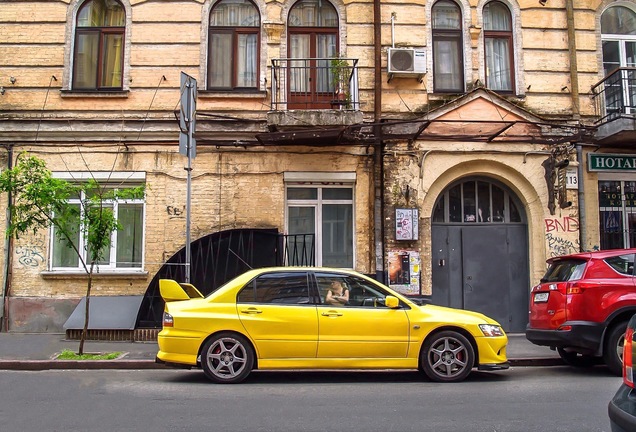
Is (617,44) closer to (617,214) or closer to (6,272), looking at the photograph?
(617,214)

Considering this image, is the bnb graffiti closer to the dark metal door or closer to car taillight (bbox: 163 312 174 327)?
the dark metal door

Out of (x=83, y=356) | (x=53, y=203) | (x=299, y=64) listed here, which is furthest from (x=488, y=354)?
(x=299, y=64)

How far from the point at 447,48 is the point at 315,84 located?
3146mm

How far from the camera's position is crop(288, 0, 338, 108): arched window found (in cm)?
1327

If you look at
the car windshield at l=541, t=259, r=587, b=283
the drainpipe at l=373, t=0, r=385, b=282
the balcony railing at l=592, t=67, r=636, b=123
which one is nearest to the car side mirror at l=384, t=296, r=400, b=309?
the car windshield at l=541, t=259, r=587, b=283

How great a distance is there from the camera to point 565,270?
9109 millimetres

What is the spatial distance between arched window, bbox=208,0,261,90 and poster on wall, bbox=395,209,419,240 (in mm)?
4315

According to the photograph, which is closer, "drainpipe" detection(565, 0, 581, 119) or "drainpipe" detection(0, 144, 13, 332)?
"drainpipe" detection(0, 144, 13, 332)

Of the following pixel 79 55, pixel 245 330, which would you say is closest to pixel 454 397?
pixel 245 330

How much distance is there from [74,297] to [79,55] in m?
5.37

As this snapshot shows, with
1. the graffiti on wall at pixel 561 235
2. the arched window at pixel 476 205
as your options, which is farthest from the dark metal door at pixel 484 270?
the graffiti on wall at pixel 561 235

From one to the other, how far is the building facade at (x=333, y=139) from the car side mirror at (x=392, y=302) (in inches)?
178

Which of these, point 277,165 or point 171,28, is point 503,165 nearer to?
point 277,165

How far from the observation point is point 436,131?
13.0 metres
